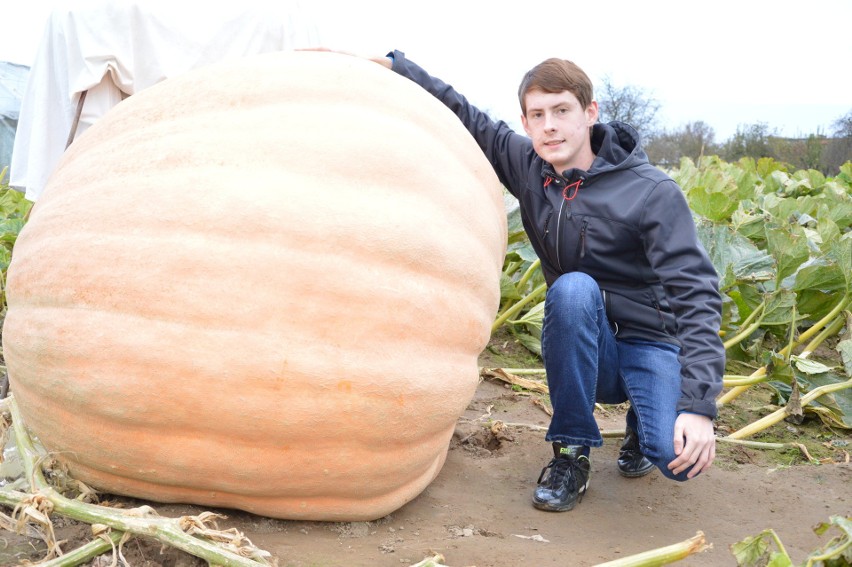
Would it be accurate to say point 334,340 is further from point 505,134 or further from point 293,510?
point 505,134

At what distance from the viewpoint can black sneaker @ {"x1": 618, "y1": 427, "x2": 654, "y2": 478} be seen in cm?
269

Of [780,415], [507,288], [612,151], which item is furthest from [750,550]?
[507,288]

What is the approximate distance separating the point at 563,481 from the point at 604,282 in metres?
0.61

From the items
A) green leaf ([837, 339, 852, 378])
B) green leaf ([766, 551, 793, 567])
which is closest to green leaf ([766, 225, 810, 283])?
green leaf ([837, 339, 852, 378])

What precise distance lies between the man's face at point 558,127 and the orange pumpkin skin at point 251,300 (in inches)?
23.3

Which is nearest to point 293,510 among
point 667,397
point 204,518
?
point 204,518

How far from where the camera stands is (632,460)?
2.70 m

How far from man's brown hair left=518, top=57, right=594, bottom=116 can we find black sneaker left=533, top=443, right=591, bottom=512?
1.05m

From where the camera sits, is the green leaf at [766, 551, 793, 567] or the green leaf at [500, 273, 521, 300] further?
the green leaf at [500, 273, 521, 300]

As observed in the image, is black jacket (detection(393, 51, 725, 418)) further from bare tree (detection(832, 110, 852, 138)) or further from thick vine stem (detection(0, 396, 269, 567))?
bare tree (detection(832, 110, 852, 138))

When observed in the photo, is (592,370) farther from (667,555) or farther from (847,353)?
(847,353)

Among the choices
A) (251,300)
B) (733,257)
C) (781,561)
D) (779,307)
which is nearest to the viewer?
(781,561)

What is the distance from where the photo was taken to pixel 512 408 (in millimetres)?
3232

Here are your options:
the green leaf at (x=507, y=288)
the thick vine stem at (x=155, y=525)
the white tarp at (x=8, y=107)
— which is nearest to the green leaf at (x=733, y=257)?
the green leaf at (x=507, y=288)
